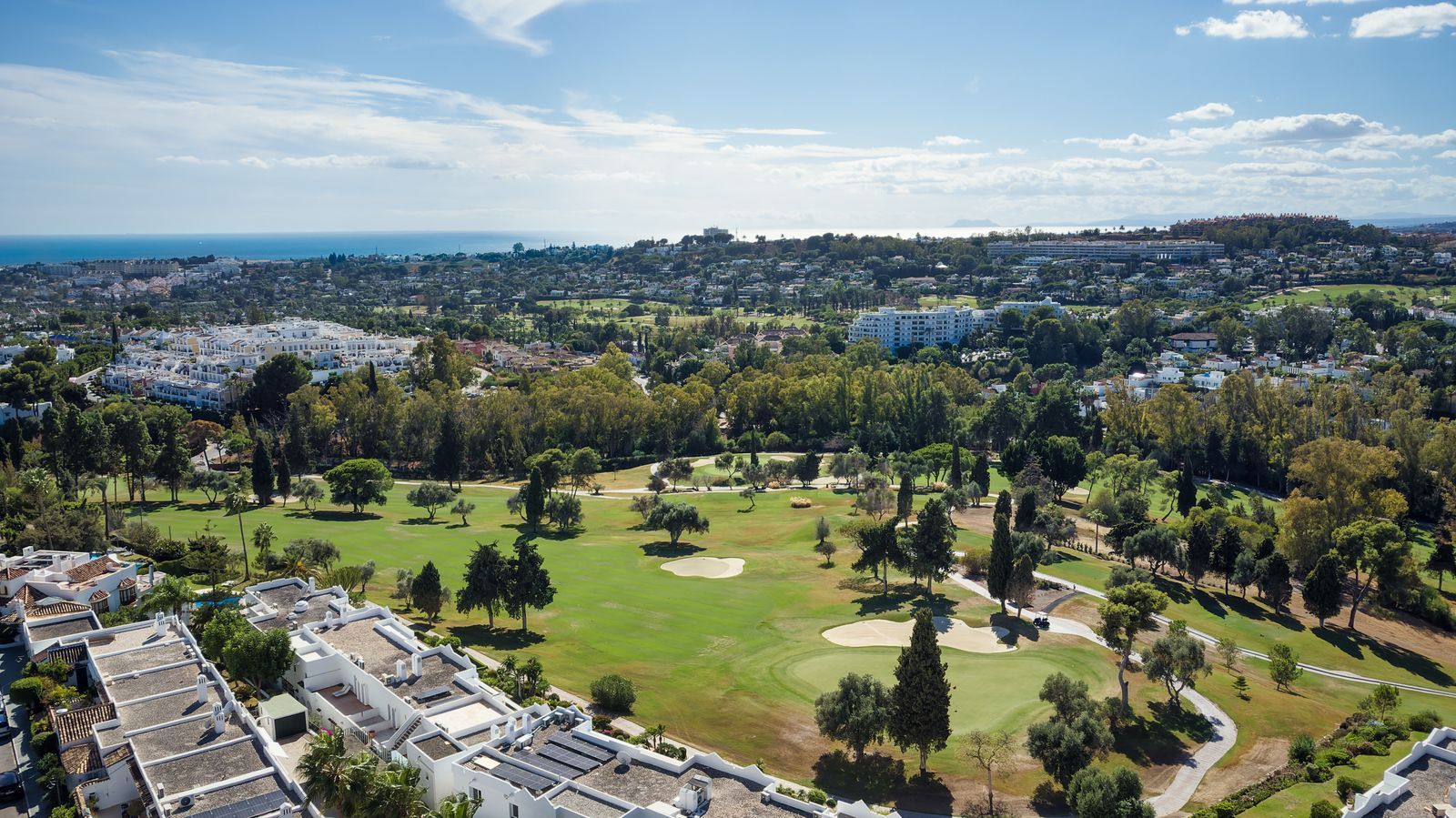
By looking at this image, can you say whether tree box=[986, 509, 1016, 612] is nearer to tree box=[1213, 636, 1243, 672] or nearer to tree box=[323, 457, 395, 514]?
tree box=[1213, 636, 1243, 672]

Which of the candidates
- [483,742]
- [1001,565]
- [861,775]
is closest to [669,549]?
[1001,565]

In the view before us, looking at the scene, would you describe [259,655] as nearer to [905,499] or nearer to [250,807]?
[250,807]

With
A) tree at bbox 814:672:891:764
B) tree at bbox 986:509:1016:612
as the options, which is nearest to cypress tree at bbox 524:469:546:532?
tree at bbox 986:509:1016:612

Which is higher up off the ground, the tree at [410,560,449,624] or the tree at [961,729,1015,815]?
the tree at [410,560,449,624]

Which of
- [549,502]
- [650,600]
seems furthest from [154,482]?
[650,600]

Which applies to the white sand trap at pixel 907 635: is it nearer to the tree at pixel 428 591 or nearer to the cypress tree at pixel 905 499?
the cypress tree at pixel 905 499

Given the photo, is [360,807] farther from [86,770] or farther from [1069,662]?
[1069,662]

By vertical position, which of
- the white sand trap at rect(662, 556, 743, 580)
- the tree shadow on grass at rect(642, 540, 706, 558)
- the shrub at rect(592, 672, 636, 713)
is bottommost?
the tree shadow on grass at rect(642, 540, 706, 558)
